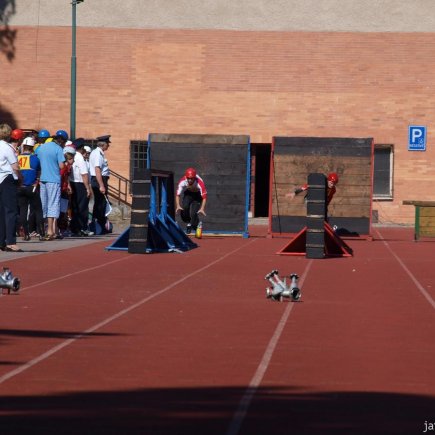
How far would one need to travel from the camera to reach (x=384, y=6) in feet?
150

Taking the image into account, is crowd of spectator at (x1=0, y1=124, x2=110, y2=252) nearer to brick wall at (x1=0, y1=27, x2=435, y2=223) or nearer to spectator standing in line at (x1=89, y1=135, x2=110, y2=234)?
spectator standing in line at (x1=89, y1=135, x2=110, y2=234)

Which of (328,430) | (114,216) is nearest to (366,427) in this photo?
(328,430)

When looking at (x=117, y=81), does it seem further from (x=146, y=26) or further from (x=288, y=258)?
(x=288, y=258)

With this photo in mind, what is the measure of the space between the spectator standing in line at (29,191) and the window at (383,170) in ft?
68.9

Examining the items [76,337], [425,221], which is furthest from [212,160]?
[76,337]

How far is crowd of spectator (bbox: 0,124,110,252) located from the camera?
22188 millimetres

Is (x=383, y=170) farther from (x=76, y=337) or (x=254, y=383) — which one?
(x=254, y=383)

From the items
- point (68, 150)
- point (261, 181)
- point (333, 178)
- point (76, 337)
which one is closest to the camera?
point (76, 337)

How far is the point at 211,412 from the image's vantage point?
7.66 metres

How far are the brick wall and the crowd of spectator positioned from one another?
48.1 ft

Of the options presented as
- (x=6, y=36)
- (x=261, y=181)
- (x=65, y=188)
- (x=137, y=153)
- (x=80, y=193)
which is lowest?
(x=261, y=181)

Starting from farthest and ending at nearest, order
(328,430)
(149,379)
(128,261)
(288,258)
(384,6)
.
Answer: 1. (384,6)
2. (288,258)
3. (128,261)
4. (149,379)
5. (328,430)

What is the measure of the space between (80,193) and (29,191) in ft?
9.54

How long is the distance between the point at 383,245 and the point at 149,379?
2102 centimetres
